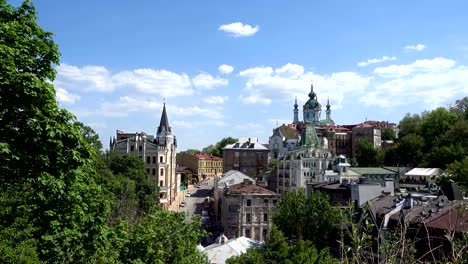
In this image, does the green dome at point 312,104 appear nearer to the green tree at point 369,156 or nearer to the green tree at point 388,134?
the green tree at point 388,134

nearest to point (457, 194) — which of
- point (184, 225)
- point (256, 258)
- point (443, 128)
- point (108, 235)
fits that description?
point (256, 258)

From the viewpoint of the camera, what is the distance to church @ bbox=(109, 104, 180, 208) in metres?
63.8

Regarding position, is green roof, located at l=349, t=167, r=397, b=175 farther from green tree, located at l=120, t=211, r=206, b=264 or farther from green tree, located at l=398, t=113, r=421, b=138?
green tree, located at l=120, t=211, r=206, b=264

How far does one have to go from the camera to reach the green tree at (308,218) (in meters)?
34.0

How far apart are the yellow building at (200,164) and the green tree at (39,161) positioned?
101738mm

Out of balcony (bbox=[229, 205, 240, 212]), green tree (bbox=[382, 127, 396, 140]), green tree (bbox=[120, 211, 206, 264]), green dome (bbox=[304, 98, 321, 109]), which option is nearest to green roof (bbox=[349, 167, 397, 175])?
balcony (bbox=[229, 205, 240, 212])

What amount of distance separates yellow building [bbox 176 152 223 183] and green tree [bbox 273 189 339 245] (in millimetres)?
80212

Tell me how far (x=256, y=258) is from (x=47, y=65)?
13740mm

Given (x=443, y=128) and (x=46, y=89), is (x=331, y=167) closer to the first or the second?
(x=443, y=128)

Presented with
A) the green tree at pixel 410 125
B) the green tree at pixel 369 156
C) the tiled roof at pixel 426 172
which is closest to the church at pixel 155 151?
the tiled roof at pixel 426 172

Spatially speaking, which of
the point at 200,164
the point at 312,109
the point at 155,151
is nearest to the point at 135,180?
the point at 155,151

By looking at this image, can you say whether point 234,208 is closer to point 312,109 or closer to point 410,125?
point 410,125

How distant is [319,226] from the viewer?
112 feet

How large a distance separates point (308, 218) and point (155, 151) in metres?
34.5
